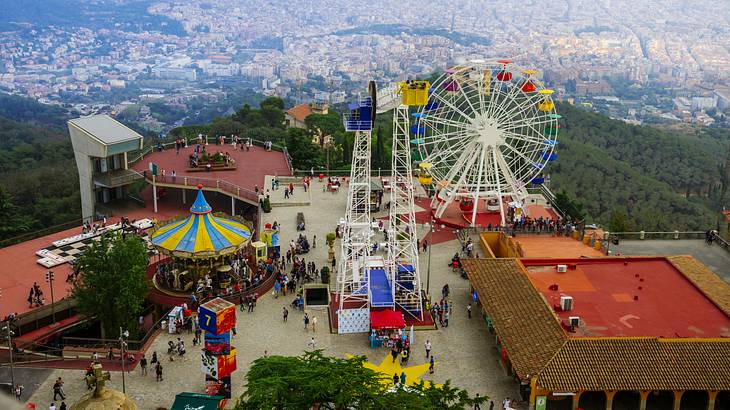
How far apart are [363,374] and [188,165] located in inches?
1370

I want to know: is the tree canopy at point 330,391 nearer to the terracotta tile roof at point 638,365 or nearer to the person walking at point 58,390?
the terracotta tile roof at point 638,365

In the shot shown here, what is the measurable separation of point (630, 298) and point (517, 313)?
5.11m

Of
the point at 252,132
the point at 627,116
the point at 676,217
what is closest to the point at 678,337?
the point at 252,132

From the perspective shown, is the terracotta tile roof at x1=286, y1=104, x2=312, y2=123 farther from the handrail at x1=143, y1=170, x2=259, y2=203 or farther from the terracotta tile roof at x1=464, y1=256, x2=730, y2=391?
the terracotta tile roof at x1=464, y1=256, x2=730, y2=391

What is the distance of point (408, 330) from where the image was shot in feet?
111

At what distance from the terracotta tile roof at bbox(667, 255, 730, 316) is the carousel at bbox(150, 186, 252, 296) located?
814 inches

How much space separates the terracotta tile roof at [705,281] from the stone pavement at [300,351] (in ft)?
30.4

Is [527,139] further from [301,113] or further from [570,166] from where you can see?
[301,113]

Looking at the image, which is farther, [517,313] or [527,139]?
[527,139]

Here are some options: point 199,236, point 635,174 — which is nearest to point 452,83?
point 199,236

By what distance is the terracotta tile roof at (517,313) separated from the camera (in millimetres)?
28125

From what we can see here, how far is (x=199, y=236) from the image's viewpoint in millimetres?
37188

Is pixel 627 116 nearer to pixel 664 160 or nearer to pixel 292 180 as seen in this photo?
pixel 664 160

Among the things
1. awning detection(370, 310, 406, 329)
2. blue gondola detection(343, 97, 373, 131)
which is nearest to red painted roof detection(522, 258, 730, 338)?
awning detection(370, 310, 406, 329)
